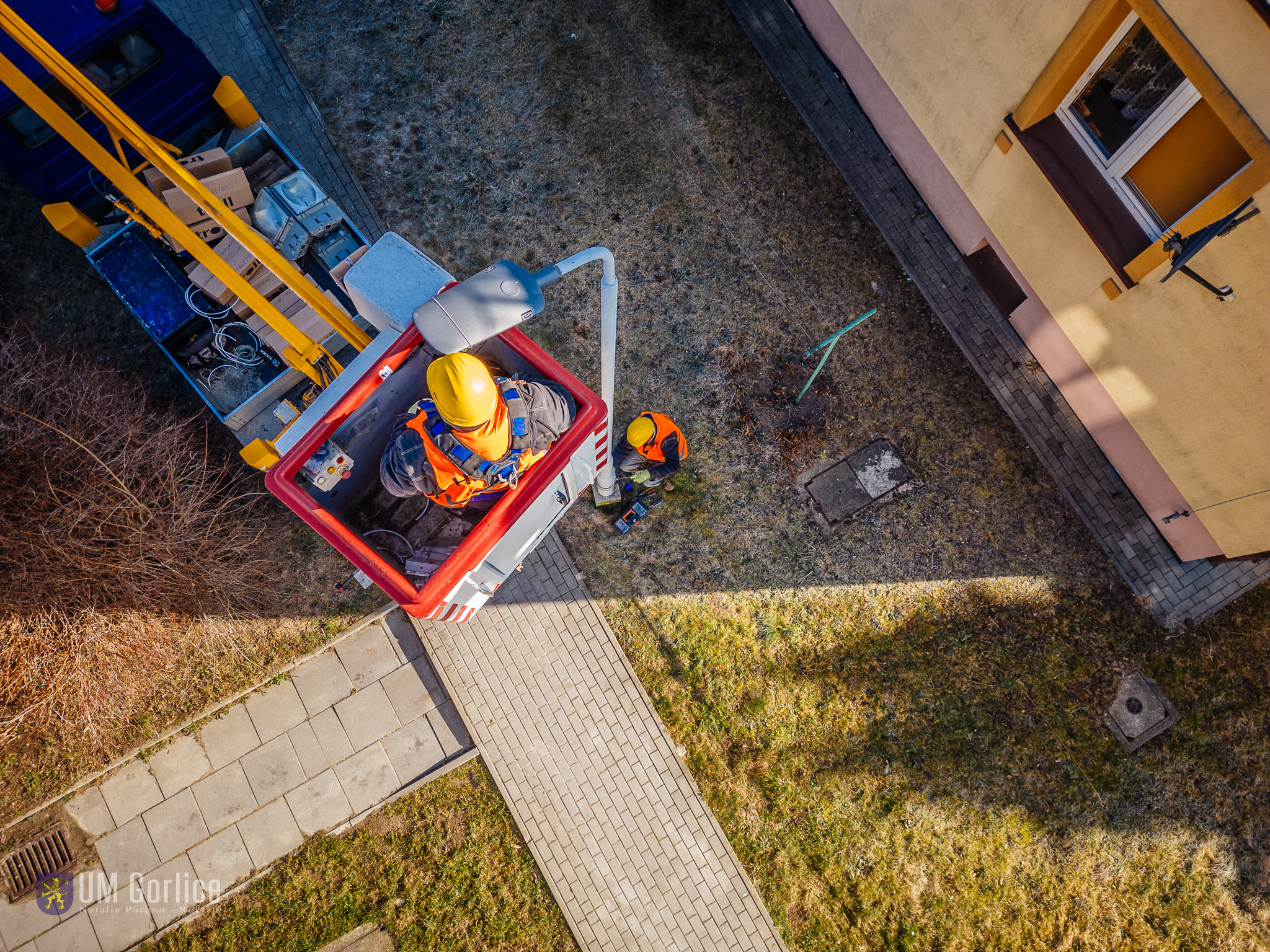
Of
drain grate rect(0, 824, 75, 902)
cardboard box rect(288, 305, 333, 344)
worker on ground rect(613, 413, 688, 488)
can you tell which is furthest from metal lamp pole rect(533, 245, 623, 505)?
drain grate rect(0, 824, 75, 902)

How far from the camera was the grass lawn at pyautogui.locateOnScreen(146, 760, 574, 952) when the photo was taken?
6.85m

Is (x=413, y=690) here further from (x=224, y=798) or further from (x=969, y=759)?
(x=969, y=759)

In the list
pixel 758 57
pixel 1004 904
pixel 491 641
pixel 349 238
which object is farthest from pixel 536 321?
pixel 1004 904

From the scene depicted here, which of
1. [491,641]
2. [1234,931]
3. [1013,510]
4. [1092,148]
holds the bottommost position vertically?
[1234,931]

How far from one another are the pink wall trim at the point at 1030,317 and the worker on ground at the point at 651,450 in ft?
12.8

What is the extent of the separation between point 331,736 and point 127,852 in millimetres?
2243

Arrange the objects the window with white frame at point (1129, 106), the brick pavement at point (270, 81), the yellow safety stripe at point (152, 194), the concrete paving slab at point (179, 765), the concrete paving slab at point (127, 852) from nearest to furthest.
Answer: the window with white frame at point (1129, 106)
the yellow safety stripe at point (152, 194)
the concrete paving slab at point (127, 852)
the concrete paving slab at point (179, 765)
the brick pavement at point (270, 81)

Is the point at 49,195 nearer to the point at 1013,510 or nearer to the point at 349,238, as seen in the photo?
the point at 349,238

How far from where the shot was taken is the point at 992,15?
5.87 m

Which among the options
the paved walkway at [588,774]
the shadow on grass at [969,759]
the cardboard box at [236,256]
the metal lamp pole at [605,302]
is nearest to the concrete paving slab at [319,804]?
the paved walkway at [588,774]

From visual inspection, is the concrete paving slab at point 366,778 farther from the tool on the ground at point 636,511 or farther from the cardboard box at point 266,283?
the cardboard box at point 266,283

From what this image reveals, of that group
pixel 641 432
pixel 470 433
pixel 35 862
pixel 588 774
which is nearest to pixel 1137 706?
pixel 588 774

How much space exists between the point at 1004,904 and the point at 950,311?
6.44m

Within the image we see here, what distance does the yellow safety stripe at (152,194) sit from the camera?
546 centimetres
